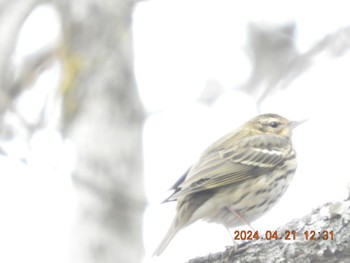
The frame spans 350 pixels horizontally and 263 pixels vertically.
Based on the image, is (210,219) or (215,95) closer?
(210,219)

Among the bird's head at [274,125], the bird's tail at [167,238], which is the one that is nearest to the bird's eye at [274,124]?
the bird's head at [274,125]

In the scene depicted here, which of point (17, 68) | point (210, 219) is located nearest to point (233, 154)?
point (210, 219)

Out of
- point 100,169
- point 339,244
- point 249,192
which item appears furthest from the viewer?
point 100,169

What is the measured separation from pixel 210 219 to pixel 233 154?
3.35 feet

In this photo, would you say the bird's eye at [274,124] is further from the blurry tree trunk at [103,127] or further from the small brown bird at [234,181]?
the blurry tree trunk at [103,127]

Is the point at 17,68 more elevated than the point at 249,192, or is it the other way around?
the point at 17,68

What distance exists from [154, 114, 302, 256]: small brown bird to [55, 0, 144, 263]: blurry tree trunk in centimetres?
120

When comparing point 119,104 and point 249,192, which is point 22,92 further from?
point 249,192

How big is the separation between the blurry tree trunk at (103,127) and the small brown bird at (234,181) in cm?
120

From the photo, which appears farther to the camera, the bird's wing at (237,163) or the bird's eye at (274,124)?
the bird's eye at (274,124)

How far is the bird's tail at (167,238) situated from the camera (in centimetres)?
648

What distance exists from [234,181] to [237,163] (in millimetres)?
408

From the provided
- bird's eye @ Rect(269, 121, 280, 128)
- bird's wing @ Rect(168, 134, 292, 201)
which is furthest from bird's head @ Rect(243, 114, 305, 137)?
bird's wing @ Rect(168, 134, 292, 201)

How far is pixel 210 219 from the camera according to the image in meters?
7.25
